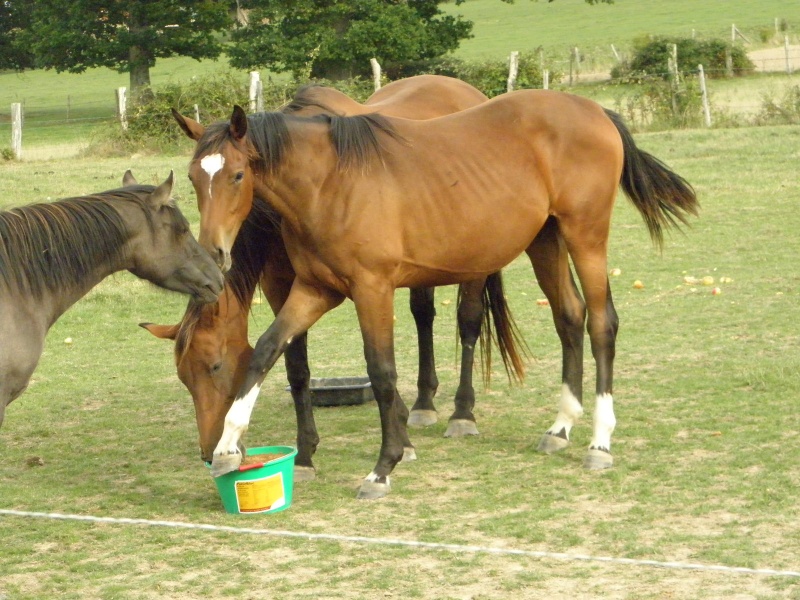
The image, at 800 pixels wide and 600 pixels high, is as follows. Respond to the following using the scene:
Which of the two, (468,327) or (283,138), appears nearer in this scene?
(283,138)

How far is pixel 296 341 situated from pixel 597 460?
1781mm

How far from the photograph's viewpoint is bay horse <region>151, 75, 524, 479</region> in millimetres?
5641

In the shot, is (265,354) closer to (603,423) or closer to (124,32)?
(603,423)

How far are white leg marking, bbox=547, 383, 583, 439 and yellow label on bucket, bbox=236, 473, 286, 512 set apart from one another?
1.80 metres

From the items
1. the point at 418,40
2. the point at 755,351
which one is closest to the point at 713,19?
the point at 418,40

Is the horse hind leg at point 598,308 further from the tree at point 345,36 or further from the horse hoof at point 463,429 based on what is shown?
the tree at point 345,36

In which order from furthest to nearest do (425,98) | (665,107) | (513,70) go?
1. (513,70)
2. (665,107)
3. (425,98)

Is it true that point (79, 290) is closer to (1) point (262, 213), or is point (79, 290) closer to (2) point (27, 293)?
(2) point (27, 293)

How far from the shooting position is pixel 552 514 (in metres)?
5.07

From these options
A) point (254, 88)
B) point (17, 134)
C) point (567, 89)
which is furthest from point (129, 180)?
point (567, 89)

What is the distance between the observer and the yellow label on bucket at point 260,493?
520cm

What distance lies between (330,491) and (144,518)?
96cm

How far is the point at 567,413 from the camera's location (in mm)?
6332

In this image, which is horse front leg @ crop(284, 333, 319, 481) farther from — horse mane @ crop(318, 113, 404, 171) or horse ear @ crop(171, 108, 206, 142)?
horse ear @ crop(171, 108, 206, 142)
